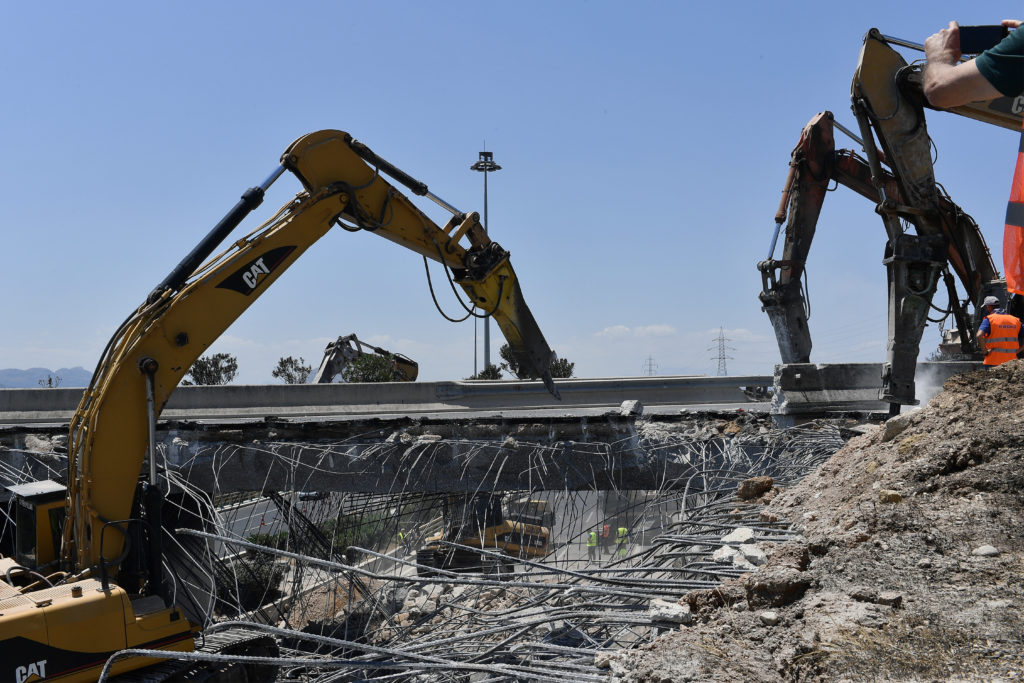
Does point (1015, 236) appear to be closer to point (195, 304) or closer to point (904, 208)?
point (195, 304)

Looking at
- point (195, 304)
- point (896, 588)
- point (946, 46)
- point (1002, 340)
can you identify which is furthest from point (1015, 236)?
point (195, 304)

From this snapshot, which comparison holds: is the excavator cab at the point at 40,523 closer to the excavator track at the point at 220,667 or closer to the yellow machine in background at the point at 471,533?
the excavator track at the point at 220,667

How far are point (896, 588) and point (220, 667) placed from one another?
513cm

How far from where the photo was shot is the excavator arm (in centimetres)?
595

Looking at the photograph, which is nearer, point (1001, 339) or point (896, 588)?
point (896, 588)

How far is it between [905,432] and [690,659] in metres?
2.82

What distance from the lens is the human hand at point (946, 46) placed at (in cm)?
349

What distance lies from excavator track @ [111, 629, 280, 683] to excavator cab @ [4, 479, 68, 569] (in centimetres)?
123

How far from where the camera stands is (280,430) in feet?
32.6

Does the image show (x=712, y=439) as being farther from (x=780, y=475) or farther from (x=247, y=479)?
(x=247, y=479)

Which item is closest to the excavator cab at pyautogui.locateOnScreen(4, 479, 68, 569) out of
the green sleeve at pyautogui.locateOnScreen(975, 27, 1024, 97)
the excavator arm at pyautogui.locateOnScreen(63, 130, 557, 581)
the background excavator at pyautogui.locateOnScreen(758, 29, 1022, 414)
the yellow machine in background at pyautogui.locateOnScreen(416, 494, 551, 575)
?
the excavator arm at pyautogui.locateOnScreen(63, 130, 557, 581)

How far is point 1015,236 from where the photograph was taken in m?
3.23

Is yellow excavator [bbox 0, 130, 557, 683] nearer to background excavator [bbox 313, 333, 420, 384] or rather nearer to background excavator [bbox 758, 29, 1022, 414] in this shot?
background excavator [bbox 758, 29, 1022, 414]

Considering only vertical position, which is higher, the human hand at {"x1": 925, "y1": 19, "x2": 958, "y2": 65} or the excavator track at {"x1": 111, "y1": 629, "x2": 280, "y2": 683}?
the human hand at {"x1": 925, "y1": 19, "x2": 958, "y2": 65}
